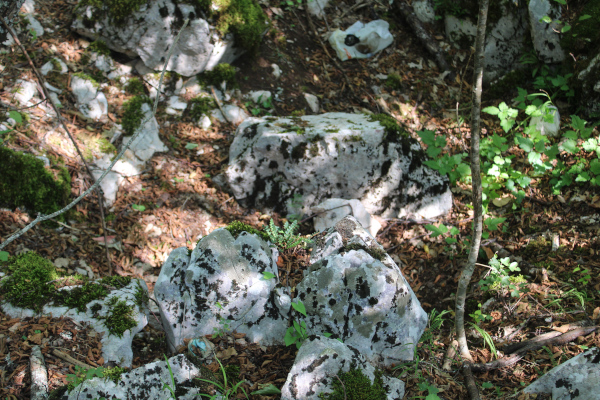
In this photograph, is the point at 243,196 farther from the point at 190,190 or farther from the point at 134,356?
the point at 134,356

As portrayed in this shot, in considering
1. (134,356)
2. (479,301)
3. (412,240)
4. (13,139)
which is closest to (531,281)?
(479,301)

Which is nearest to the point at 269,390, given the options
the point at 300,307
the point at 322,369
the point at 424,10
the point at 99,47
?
the point at 322,369

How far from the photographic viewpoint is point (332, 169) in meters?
4.34

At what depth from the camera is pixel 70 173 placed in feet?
13.4

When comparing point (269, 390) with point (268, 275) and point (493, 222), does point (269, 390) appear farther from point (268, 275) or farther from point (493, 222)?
point (493, 222)

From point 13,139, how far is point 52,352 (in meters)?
2.40

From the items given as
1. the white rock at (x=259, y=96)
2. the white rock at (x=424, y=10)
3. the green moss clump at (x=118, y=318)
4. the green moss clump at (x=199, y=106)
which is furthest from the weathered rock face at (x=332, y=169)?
the white rock at (x=424, y=10)

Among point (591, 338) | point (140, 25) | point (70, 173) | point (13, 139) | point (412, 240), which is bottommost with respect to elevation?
point (412, 240)

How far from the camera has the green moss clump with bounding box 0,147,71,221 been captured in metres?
3.65

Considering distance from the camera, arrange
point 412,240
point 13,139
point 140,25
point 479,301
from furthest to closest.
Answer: point 140,25 < point 412,240 < point 13,139 < point 479,301

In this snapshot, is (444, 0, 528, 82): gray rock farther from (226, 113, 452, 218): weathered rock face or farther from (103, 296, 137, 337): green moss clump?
(103, 296, 137, 337): green moss clump

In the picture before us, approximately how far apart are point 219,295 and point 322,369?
0.95m

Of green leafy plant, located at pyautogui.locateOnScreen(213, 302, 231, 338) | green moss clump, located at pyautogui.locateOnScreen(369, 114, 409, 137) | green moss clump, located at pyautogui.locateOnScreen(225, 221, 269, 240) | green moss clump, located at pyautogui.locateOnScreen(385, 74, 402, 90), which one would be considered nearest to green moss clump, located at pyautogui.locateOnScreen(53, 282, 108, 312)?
green leafy plant, located at pyautogui.locateOnScreen(213, 302, 231, 338)

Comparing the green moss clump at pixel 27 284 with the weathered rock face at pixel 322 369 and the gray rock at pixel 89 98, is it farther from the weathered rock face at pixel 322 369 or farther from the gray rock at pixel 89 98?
the gray rock at pixel 89 98
